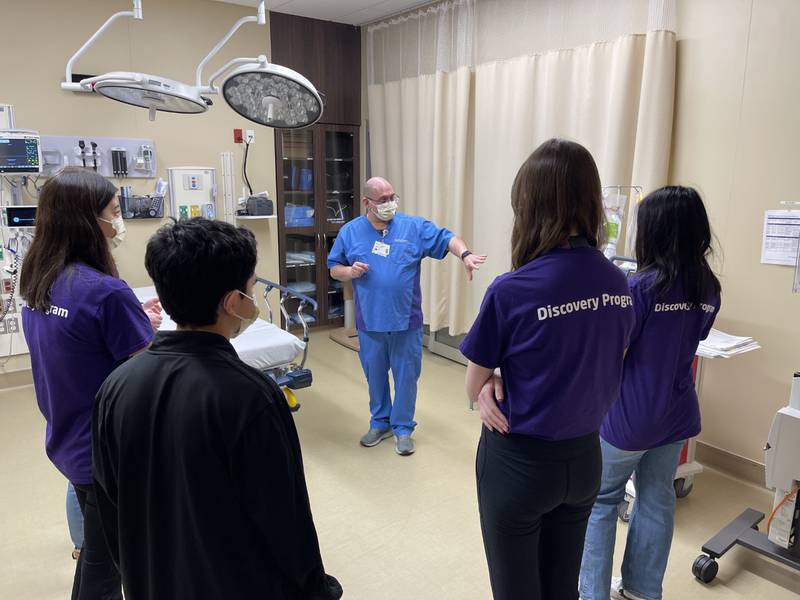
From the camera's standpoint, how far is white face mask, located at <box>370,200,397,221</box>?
9.66ft

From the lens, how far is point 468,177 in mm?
4250

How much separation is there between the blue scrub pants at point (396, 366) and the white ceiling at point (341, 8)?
273 centimetres

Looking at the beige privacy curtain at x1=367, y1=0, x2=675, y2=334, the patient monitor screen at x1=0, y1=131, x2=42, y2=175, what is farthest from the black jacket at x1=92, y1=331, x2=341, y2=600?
the patient monitor screen at x1=0, y1=131, x2=42, y2=175

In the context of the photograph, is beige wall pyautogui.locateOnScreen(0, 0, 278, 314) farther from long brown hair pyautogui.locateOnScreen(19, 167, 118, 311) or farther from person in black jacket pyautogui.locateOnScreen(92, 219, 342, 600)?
person in black jacket pyautogui.locateOnScreen(92, 219, 342, 600)

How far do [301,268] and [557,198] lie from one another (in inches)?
176

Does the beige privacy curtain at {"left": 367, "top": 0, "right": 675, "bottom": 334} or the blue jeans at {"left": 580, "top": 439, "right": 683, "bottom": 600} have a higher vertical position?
the beige privacy curtain at {"left": 367, "top": 0, "right": 675, "bottom": 334}

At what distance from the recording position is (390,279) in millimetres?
2973

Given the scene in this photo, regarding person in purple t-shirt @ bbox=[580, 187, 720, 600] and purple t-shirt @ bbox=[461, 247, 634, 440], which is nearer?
purple t-shirt @ bbox=[461, 247, 634, 440]

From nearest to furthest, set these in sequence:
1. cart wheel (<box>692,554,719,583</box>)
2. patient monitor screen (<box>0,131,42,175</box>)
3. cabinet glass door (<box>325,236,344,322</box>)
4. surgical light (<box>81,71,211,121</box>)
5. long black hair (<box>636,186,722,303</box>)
A: long black hair (<box>636,186,722,303</box>) → surgical light (<box>81,71,211,121</box>) → cart wheel (<box>692,554,719,583</box>) → patient monitor screen (<box>0,131,42,175</box>) → cabinet glass door (<box>325,236,344,322</box>)

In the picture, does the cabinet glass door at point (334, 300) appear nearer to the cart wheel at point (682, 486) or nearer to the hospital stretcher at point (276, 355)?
the hospital stretcher at point (276, 355)

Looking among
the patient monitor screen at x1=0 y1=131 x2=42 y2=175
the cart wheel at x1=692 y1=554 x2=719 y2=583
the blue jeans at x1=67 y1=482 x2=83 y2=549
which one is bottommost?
the cart wheel at x1=692 y1=554 x2=719 y2=583

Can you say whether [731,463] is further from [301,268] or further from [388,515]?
[301,268]

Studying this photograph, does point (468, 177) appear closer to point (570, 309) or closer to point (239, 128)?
point (239, 128)

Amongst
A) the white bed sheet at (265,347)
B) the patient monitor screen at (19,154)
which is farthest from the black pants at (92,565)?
the patient monitor screen at (19,154)
